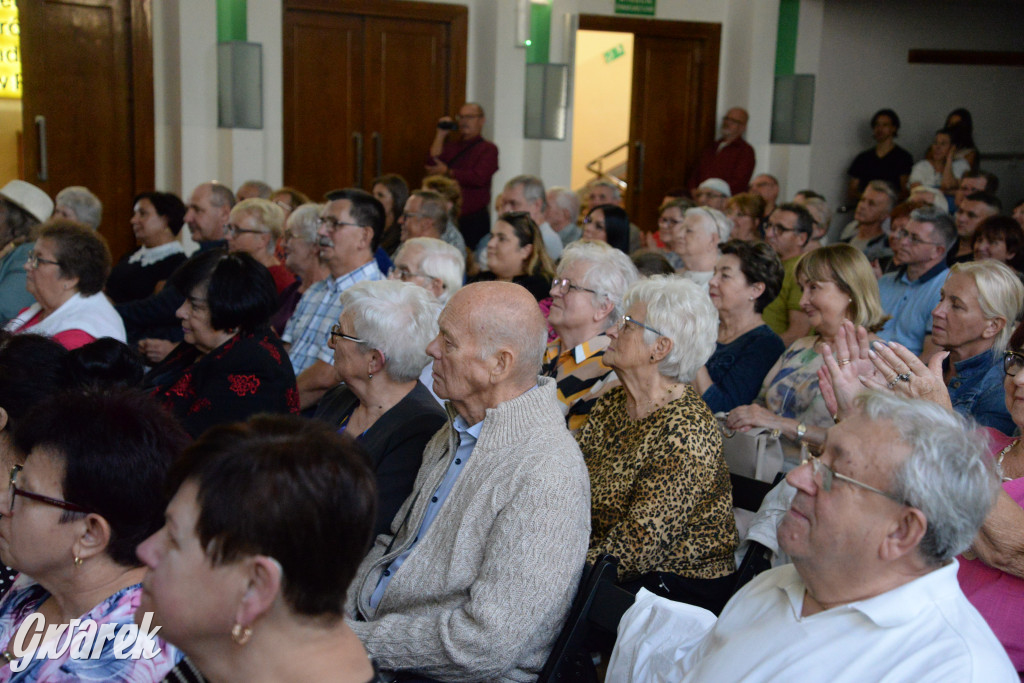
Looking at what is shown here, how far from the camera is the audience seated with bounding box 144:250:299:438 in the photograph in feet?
9.86

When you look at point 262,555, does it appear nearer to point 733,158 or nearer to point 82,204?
point 82,204

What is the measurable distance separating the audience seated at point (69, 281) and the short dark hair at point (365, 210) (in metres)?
1.10

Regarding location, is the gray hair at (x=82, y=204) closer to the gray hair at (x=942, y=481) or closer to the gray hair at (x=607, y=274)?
the gray hair at (x=607, y=274)

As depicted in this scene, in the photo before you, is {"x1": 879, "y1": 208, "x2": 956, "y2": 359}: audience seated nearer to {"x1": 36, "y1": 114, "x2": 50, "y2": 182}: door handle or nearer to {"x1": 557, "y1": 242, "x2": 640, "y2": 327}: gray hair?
{"x1": 557, "y1": 242, "x2": 640, "y2": 327}: gray hair

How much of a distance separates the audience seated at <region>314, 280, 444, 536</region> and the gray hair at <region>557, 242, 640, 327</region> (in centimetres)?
79

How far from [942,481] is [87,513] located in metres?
1.42

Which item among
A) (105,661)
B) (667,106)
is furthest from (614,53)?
(105,661)

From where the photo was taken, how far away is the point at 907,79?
906 cm

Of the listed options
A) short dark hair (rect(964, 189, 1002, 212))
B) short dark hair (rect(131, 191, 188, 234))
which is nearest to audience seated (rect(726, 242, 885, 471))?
short dark hair (rect(964, 189, 1002, 212))

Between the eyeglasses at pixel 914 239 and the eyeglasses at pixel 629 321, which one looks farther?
the eyeglasses at pixel 914 239

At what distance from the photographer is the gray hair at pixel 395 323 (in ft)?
8.69

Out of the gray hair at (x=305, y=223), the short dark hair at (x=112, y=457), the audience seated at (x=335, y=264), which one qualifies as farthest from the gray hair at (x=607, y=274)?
the short dark hair at (x=112, y=457)

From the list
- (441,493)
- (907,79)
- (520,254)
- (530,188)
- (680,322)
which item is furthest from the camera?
(907,79)

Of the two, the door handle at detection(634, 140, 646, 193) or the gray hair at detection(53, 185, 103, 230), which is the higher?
the door handle at detection(634, 140, 646, 193)
